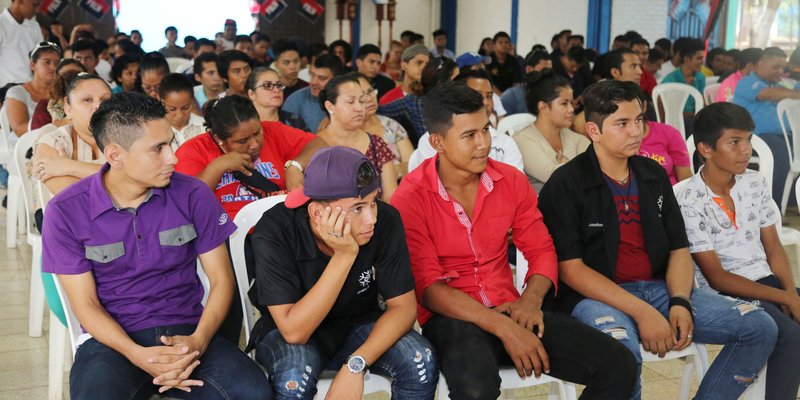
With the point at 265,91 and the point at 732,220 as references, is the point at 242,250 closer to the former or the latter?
the point at 732,220

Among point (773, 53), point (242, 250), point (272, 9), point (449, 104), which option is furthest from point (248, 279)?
point (272, 9)

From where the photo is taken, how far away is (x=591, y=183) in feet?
8.20

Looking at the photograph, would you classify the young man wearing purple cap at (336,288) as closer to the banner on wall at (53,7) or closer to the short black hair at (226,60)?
the short black hair at (226,60)

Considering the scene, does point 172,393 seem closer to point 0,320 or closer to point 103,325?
point 103,325

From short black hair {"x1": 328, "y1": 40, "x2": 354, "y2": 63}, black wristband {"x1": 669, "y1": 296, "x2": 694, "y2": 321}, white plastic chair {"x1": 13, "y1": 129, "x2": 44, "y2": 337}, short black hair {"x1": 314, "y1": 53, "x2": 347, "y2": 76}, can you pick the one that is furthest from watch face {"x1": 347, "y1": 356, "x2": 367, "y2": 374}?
short black hair {"x1": 328, "y1": 40, "x2": 354, "y2": 63}

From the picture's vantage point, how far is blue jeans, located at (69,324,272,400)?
1941mm

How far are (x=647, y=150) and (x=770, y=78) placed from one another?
2.90 meters

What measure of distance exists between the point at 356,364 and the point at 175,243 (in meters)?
0.59

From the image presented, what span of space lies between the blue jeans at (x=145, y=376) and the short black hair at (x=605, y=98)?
1338 mm

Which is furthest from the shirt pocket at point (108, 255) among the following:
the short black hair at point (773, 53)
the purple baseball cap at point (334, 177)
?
the short black hair at point (773, 53)

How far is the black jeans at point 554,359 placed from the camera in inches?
80.8

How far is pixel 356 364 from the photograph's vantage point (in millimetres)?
2023

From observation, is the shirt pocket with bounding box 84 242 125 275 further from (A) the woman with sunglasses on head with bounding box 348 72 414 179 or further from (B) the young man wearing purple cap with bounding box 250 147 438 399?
(A) the woman with sunglasses on head with bounding box 348 72 414 179

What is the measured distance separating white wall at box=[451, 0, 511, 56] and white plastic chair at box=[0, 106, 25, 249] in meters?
9.82
